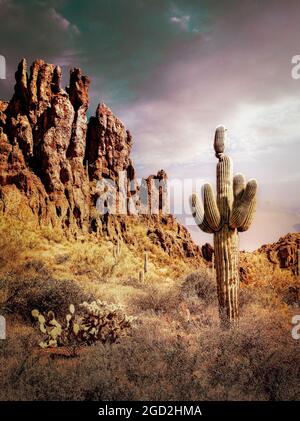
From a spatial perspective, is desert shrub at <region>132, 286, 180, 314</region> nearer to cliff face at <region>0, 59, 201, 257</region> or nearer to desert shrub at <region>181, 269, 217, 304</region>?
desert shrub at <region>181, 269, 217, 304</region>

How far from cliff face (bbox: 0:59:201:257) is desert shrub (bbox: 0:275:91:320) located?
17.4 m

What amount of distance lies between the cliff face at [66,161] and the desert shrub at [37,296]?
1738 centimetres

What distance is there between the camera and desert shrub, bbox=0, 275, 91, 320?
8.52 metres

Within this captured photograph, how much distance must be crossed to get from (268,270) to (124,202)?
22.9 m

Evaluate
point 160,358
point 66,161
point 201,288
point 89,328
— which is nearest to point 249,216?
point 160,358

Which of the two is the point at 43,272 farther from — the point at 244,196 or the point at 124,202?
the point at 124,202

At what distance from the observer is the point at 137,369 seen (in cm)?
535

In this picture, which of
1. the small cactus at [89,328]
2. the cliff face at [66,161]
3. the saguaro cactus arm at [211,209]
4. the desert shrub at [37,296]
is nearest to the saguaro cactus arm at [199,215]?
the saguaro cactus arm at [211,209]

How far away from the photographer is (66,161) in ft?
108

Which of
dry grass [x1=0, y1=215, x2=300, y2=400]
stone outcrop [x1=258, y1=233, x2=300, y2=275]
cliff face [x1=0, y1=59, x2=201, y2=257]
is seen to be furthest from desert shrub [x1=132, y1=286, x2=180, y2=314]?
cliff face [x1=0, y1=59, x2=201, y2=257]

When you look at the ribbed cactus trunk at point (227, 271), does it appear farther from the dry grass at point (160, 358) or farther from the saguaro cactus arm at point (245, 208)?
the dry grass at point (160, 358)

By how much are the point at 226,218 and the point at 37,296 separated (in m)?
4.89

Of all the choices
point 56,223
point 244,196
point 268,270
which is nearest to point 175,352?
point 244,196

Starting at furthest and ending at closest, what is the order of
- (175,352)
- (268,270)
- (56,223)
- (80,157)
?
(80,157)
(56,223)
(268,270)
(175,352)
